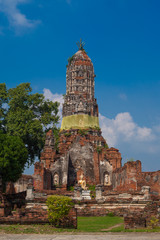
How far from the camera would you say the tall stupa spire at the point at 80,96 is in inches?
1822

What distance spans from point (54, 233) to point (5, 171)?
13.6 meters

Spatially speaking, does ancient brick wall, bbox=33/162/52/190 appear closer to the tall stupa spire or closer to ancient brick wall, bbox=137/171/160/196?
ancient brick wall, bbox=137/171/160/196

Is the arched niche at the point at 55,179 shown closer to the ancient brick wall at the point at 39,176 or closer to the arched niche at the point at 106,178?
the ancient brick wall at the point at 39,176

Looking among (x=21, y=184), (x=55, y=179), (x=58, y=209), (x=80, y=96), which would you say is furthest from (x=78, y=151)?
(x=58, y=209)

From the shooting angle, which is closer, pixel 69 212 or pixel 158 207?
pixel 69 212

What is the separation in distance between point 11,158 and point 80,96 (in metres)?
24.4

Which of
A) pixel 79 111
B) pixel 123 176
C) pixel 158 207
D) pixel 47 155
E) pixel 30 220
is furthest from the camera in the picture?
pixel 79 111


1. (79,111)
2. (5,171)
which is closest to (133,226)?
(5,171)

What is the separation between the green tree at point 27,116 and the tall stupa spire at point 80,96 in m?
5.89

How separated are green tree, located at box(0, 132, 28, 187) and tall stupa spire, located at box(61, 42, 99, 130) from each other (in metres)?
20.1

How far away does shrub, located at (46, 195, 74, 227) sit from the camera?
13.8 meters

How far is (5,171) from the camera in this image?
79.8 feet

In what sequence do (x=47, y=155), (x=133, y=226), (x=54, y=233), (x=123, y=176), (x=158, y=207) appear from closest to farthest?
(x=54, y=233)
(x=133, y=226)
(x=158, y=207)
(x=123, y=176)
(x=47, y=155)

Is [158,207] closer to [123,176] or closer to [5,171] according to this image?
[5,171]
